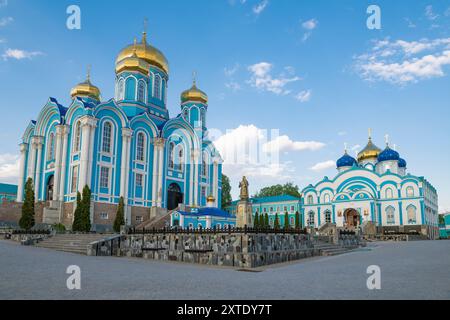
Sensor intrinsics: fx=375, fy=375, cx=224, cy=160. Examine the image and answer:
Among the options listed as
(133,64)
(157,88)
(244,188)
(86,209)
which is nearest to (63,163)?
(86,209)

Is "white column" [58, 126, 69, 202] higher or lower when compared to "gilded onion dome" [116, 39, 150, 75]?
lower

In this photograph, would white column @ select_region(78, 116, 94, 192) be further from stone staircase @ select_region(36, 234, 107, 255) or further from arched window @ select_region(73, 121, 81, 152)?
stone staircase @ select_region(36, 234, 107, 255)

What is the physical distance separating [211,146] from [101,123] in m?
13.5

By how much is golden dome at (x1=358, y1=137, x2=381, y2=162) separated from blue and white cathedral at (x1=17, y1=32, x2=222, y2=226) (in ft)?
71.3

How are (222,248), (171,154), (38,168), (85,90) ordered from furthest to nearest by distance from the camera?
1. (85,90)
2. (171,154)
3. (38,168)
4. (222,248)

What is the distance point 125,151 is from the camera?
31281 mm

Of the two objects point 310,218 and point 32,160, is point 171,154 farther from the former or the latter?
point 310,218

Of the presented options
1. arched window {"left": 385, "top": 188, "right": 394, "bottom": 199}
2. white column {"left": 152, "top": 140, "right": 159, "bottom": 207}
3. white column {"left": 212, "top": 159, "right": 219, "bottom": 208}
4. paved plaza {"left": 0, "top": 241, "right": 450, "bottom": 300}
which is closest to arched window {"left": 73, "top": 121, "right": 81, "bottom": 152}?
white column {"left": 152, "top": 140, "right": 159, "bottom": 207}

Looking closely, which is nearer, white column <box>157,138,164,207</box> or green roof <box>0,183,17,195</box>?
white column <box>157,138,164,207</box>

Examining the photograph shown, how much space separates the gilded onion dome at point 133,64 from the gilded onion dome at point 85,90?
11.1ft

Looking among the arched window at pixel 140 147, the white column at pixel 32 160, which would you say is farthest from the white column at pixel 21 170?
the arched window at pixel 140 147

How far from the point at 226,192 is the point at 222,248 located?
4318 cm

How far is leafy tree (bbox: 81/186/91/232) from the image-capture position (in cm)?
2598
